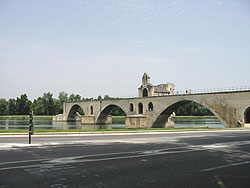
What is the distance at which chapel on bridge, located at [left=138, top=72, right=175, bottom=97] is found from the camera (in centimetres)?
7356

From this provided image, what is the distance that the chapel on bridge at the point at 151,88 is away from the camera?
241 ft

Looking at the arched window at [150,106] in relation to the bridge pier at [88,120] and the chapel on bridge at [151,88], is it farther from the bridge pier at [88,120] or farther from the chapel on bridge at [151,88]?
the bridge pier at [88,120]

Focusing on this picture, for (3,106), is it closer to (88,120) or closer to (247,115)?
(88,120)

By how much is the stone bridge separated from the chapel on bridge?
18.2 ft

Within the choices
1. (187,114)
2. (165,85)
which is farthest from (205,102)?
(187,114)

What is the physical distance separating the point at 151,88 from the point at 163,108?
1378cm

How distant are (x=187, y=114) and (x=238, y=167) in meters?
118

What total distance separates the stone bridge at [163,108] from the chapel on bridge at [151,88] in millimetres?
5549

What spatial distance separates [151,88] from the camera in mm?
73375

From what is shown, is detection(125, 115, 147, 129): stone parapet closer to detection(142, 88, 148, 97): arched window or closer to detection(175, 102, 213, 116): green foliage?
detection(142, 88, 148, 97): arched window

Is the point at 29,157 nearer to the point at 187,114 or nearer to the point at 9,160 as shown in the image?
the point at 9,160

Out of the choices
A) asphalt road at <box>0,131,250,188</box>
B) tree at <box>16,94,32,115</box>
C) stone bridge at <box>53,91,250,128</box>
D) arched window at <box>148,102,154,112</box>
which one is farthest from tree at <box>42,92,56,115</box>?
asphalt road at <box>0,131,250,188</box>

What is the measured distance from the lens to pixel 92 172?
24.4 ft

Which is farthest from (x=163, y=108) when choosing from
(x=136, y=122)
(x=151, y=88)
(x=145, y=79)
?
(x=145, y=79)
